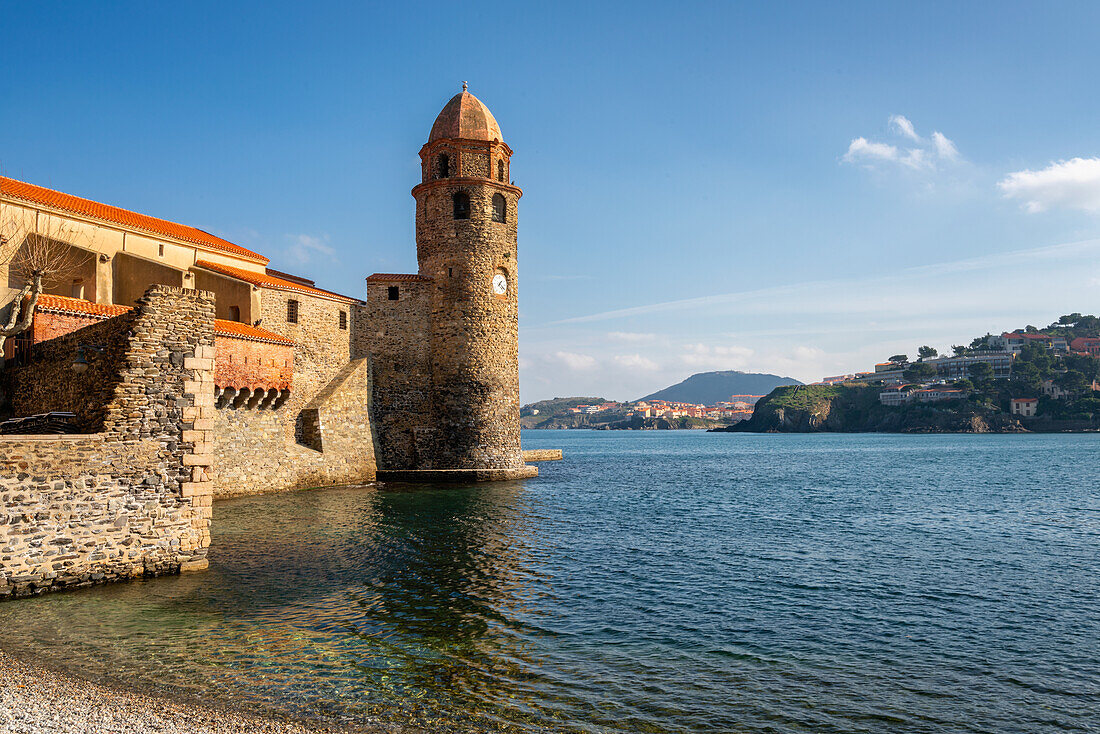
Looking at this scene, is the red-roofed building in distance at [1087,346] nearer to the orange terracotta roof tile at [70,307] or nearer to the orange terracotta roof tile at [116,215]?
the orange terracotta roof tile at [116,215]

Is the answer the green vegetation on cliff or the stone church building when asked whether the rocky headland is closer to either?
the green vegetation on cliff

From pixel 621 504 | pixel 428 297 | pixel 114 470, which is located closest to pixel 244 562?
pixel 114 470

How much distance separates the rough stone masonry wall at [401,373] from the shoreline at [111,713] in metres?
24.6

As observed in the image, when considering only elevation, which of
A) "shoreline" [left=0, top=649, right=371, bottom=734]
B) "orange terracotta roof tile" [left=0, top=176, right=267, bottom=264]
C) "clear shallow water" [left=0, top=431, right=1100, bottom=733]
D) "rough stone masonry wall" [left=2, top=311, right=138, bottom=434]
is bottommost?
"clear shallow water" [left=0, top=431, right=1100, bottom=733]

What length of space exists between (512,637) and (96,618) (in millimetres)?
6222

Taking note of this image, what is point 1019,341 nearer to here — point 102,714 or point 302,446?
point 302,446

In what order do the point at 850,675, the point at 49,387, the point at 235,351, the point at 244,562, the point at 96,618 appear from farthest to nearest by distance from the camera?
the point at 235,351, the point at 49,387, the point at 244,562, the point at 96,618, the point at 850,675

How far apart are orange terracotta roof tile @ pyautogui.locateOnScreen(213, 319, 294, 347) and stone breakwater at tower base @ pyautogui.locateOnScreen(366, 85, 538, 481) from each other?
545 centimetres

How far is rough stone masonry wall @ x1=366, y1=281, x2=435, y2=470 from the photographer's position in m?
32.6

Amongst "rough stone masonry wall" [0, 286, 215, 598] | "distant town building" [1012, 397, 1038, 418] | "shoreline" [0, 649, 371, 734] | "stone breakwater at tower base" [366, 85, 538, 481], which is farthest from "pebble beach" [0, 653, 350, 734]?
"distant town building" [1012, 397, 1038, 418]

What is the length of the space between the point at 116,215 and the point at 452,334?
14378mm

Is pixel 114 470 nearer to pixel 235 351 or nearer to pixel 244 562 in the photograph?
pixel 244 562

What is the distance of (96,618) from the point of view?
10445 millimetres

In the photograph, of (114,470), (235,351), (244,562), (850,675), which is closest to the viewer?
(850,675)
